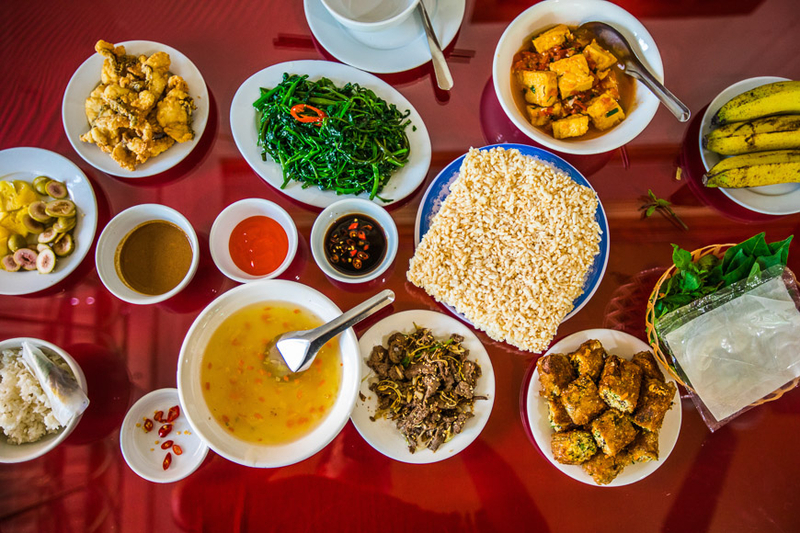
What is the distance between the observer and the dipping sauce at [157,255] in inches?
77.4

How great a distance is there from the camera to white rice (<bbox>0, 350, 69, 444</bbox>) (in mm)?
1777

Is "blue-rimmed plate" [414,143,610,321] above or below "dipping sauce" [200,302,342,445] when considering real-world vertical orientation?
above

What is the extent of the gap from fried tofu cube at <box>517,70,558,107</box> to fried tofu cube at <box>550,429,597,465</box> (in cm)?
137

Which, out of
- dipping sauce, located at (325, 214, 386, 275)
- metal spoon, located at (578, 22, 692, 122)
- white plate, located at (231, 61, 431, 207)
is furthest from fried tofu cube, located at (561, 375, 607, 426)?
metal spoon, located at (578, 22, 692, 122)

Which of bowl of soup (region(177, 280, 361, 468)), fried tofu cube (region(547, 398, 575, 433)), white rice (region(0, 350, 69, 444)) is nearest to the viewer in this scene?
bowl of soup (region(177, 280, 361, 468))

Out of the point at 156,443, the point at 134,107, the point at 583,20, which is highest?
the point at 583,20

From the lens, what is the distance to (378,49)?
6.93ft

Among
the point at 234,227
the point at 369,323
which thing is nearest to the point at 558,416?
the point at 369,323

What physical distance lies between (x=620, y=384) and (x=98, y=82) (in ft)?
8.26

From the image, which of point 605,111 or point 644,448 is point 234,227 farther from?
point 644,448

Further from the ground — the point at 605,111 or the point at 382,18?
the point at 382,18

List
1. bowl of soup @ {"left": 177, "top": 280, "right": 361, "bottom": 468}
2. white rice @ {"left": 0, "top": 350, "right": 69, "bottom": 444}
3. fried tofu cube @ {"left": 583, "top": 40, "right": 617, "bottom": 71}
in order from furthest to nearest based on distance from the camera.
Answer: fried tofu cube @ {"left": 583, "top": 40, "right": 617, "bottom": 71}, white rice @ {"left": 0, "top": 350, "right": 69, "bottom": 444}, bowl of soup @ {"left": 177, "top": 280, "right": 361, "bottom": 468}

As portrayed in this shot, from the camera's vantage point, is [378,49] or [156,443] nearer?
[156,443]

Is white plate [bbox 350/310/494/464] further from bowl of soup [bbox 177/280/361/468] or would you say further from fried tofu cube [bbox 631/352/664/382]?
fried tofu cube [bbox 631/352/664/382]
